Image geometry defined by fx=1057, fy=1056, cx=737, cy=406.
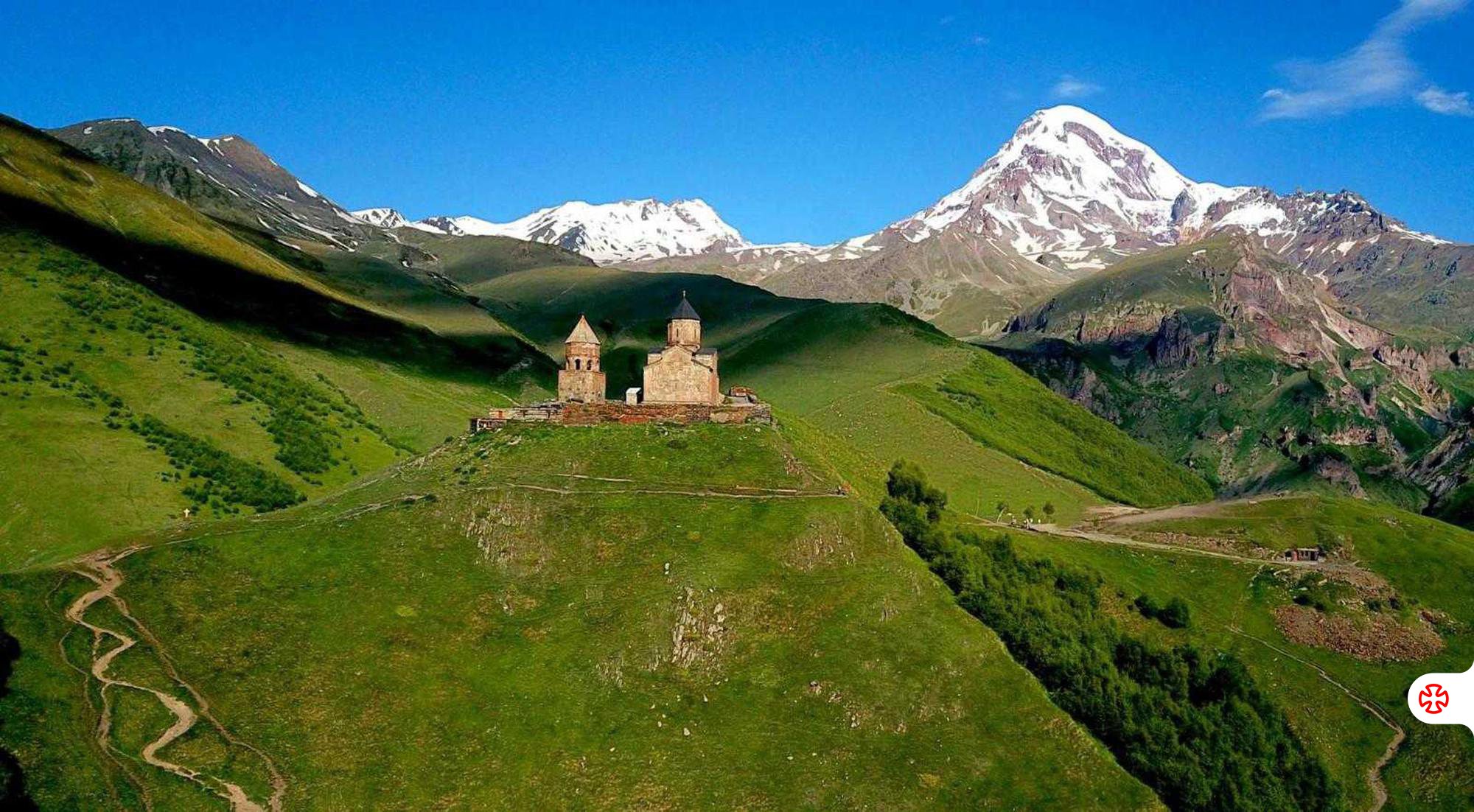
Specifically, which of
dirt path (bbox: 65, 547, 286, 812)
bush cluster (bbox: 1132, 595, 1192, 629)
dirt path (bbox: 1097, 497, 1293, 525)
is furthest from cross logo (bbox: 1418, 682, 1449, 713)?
dirt path (bbox: 1097, 497, 1293, 525)

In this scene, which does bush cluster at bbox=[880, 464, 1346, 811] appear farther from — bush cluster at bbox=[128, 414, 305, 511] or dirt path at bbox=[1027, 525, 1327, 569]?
bush cluster at bbox=[128, 414, 305, 511]

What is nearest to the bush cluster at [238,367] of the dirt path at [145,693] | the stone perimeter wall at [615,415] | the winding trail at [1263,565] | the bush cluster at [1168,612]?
the stone perimeter wall at [615,415]

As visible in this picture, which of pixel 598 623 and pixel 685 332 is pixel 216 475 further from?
pixel 598 623

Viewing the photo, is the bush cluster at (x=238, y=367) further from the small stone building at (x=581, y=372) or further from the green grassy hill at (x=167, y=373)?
the small stone building at (x=581, y=372)

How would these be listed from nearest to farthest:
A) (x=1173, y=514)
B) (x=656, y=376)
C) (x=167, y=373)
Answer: (x=656, y=376)
(x=167, y=373)
(x=1173, y=514)

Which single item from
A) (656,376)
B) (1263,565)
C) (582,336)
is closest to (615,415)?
(656,376)

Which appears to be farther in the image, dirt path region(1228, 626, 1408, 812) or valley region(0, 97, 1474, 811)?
dirt path region(1228, 626, 1408, 812)
